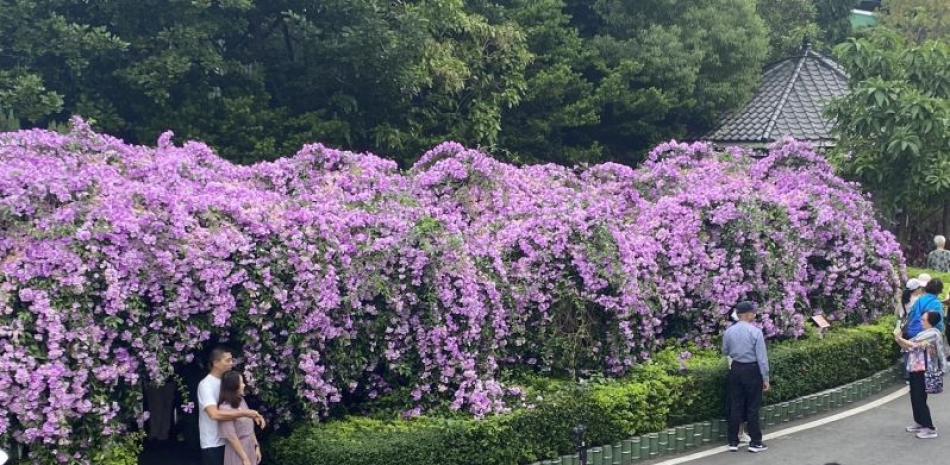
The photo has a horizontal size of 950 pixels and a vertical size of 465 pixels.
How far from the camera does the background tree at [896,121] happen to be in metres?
15.2

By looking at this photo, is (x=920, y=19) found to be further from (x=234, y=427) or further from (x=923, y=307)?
(x=234, y=427)

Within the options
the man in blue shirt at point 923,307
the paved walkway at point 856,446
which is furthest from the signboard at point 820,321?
the man in blue shirt at point 923,307

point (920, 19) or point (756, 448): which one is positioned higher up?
point (920, 19)

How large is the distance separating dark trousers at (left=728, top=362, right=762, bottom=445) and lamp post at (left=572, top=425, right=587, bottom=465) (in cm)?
187

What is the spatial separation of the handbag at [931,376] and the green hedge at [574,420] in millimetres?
1780

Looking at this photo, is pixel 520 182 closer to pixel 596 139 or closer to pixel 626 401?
pixel 626 401

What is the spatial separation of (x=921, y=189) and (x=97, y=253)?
13.2 metres

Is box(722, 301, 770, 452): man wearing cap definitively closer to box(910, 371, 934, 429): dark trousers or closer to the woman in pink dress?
box(910, 371, 934, 429): dark trousers

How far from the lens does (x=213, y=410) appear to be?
24.9ft

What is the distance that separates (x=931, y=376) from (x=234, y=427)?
24.2 feet

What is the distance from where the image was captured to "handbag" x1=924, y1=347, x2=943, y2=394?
32.8 feet

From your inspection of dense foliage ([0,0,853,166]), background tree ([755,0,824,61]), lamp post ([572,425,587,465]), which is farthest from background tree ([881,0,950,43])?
lamp post ([572,425,587,465])

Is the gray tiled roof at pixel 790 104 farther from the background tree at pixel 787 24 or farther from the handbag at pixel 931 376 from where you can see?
the handbag at pixel 931 376

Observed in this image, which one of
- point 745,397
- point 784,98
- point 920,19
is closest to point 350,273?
point 745,397
